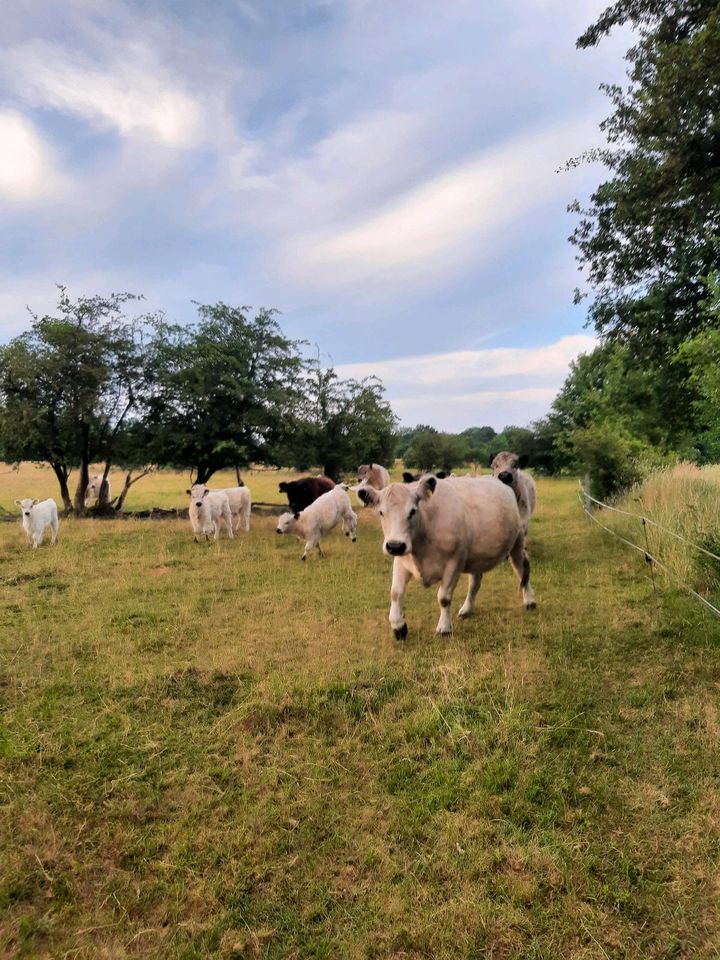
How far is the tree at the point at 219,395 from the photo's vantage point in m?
19.5

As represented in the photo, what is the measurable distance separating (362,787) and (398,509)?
2810 mm

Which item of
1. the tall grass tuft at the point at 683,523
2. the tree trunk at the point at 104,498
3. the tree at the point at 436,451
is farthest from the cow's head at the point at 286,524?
the tree at the point at 436,451

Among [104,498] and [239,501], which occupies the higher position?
[239,501]

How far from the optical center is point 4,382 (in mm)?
18422

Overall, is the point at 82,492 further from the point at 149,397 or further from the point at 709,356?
the point at 709,356

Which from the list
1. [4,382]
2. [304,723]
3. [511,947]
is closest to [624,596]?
[304,723]

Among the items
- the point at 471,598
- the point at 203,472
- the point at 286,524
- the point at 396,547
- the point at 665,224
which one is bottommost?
the point at 471,598

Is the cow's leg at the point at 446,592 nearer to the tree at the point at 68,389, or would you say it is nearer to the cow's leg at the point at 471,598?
the cow's leg at the point at 471,598

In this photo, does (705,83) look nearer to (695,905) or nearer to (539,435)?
(695,905)

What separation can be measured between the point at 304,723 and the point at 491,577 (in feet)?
19.5

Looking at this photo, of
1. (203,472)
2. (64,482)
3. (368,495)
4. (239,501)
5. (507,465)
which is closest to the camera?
(368,495)

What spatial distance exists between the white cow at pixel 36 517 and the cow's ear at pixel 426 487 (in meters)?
10.2

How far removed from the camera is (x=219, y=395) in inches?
787

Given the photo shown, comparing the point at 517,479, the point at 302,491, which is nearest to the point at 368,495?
the point at 517,479
